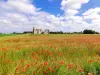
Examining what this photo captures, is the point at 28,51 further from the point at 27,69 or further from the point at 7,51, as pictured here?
the point at 27,69

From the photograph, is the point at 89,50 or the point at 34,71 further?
the point at 89,50

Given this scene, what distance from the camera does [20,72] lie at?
6266mm

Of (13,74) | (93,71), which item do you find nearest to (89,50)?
(93,71)

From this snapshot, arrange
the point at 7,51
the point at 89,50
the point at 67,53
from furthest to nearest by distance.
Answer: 1. the point at 89,50
2. the point at 67,53
3. the point at 7,51

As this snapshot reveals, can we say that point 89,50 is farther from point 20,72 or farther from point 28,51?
point 20,72

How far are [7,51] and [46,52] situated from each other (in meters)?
1.95

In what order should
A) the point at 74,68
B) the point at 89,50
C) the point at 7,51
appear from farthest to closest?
the point at 89,50 < the point at 7,51 < the point at 74,68

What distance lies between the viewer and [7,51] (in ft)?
35.1

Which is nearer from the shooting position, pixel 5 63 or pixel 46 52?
pixel 5 63

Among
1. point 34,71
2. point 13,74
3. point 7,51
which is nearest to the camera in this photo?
point 13,74

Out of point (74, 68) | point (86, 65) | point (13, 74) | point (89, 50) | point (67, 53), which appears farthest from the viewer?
point (89, 50)

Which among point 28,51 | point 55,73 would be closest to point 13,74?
point 55,73

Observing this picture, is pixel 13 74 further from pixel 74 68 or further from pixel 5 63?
pixel 74 68

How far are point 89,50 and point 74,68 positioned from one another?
20.1 ft
